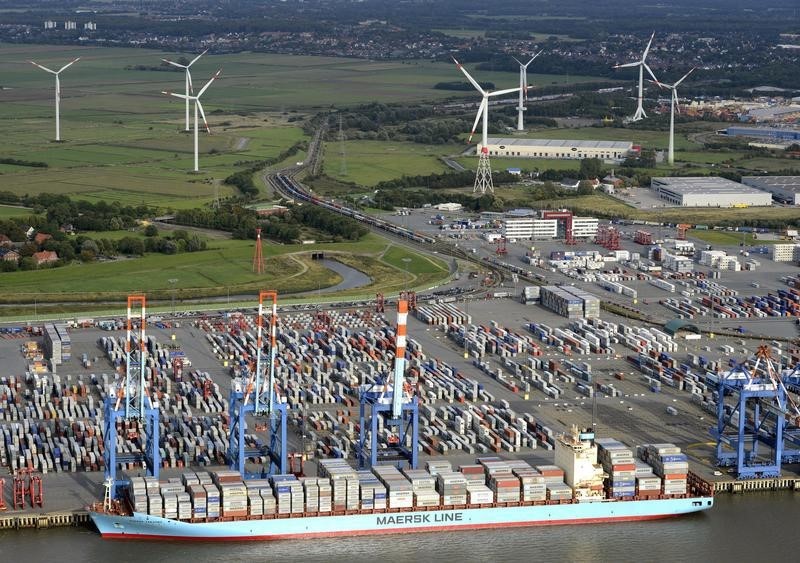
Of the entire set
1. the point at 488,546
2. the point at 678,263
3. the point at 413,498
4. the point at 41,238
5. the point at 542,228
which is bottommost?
the point at 488,546

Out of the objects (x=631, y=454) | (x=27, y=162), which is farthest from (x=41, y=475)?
(x=27, y=162)

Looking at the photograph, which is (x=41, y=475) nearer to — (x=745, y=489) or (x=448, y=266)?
(x=745, y=489)

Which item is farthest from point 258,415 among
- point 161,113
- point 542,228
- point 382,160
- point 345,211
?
point 161,113

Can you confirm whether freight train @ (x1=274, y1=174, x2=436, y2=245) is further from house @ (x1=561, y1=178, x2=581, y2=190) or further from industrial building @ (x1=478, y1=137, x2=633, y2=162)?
industrial building @ (x1=478, y1=137, x2=633, y2=162)

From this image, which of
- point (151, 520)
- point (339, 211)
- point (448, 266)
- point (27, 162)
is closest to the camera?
point (151, 520)

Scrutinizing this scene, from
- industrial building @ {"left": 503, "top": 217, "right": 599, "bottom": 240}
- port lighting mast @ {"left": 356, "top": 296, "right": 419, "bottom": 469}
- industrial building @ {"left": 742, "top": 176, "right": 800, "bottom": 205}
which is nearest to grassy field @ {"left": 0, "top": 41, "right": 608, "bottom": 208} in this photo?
industrial building @ {"left": 503, "top": 217, "right": 599, "bottom": 240}

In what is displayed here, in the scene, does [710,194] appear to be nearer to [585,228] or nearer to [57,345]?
[585,228]
